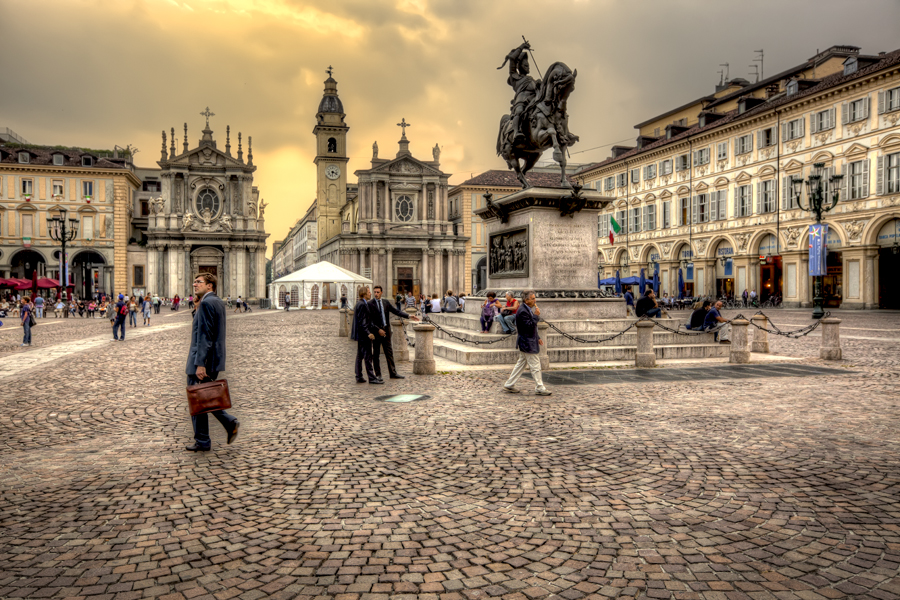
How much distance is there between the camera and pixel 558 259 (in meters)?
13.7

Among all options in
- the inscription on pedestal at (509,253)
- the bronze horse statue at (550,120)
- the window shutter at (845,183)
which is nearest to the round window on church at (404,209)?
the window shutter at (845,183)

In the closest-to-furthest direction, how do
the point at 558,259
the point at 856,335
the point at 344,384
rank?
the point at 344,384 → the point at 558,259 → the point at 856,335

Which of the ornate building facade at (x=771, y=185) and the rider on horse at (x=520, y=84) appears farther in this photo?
the ornate building facade at (x=771, y=185)

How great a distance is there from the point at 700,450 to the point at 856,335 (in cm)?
1577

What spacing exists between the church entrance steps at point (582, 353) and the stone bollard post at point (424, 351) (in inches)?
51.0

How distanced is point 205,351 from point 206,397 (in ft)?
1.52

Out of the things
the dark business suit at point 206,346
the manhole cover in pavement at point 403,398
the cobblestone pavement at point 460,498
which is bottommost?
the cobblestone pavement at point 460,498

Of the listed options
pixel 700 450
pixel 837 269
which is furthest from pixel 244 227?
pixel 700 450

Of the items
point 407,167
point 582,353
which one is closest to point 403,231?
point 407,167

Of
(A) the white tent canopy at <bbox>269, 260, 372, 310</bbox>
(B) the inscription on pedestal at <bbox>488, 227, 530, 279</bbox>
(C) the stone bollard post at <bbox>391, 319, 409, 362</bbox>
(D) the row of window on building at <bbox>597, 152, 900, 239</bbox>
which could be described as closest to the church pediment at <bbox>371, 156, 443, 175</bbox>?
(A) the white tent canopy at <bbox>269, 260, 372, 310</bbox>

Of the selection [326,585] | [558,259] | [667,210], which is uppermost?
[667,210]

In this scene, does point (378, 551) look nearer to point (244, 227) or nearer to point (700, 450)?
point (700, 450)

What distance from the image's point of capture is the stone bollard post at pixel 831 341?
12.8 m

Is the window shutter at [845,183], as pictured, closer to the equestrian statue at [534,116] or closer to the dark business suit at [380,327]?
the equestrian statue at [534,116]
